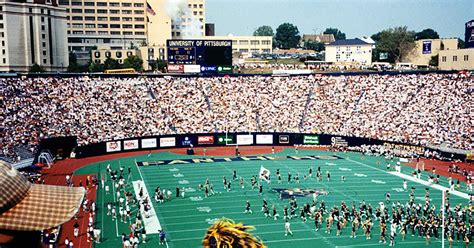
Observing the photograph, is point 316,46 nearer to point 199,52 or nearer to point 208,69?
point 208,69

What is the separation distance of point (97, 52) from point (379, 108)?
69.4m

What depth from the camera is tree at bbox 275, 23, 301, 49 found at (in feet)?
550

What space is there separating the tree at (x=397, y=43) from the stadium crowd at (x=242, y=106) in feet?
124

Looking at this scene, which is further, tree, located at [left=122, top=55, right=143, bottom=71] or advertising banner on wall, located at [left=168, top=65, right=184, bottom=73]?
tree, located at [left=122, top=55, right=143, bottom=71]

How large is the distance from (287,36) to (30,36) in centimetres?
9408

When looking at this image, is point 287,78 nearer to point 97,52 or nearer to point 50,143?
point 50,143

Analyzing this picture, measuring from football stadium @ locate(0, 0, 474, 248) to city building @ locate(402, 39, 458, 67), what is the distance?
1.17 feet

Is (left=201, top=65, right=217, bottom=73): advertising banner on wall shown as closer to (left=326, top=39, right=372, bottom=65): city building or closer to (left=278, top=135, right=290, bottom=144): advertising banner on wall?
(left=278, top=135, right=290, bottom=144): advertising banner on wall

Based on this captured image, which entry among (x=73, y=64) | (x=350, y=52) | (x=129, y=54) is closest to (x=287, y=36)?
(x=350, y=52)

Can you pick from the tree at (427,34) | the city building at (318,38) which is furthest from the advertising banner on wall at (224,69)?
the city building at (318,38)

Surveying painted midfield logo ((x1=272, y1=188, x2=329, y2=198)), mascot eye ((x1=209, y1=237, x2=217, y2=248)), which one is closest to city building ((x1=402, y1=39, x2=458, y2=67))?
painted midfield logo ((x1=272, y1=188, x2=329, y2=198))

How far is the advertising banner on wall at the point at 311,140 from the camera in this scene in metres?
58.4

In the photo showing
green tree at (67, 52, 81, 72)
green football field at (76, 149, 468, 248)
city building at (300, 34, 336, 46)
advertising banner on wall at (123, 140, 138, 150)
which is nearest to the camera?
green football field at (76, 149, 468, 248)

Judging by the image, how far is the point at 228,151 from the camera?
55000 millimetres
